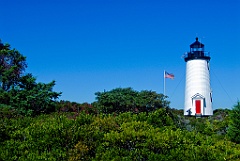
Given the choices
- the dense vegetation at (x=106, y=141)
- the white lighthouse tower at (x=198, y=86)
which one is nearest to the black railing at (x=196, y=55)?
the white lighthouse tower at (x=198, y=86)

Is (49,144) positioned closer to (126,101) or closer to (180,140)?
(180,140)

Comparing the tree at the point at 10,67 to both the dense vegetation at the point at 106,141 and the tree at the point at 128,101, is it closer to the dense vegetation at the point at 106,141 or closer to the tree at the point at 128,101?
the tree at the point at 128,101

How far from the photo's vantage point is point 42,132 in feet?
31.7

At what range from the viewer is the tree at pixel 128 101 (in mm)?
26156

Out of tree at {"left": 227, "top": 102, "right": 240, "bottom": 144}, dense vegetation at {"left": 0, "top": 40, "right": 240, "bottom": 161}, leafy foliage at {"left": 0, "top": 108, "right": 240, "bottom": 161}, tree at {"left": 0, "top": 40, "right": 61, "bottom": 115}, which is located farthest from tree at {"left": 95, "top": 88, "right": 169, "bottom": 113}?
leafy foliage at {"left": 0, "top": 108, "right": 240, "bottom": 161}

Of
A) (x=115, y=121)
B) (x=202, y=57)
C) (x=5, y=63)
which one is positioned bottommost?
(x=115, y=121)

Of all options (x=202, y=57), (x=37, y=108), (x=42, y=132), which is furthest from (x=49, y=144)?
(x=202, y=57)

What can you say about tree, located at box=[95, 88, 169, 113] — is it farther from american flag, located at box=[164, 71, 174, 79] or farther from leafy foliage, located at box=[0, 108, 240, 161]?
leafy foliage, located at box=[0, 108, 240, 161]

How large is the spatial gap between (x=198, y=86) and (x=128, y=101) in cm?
1140

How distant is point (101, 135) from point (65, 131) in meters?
0.91

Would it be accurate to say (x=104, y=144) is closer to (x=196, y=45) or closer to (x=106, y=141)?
(x=106, y=141)

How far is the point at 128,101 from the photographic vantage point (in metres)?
26.3

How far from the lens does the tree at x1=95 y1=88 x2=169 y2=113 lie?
26.2 meters

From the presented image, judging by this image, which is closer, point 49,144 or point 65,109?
point 49,144
